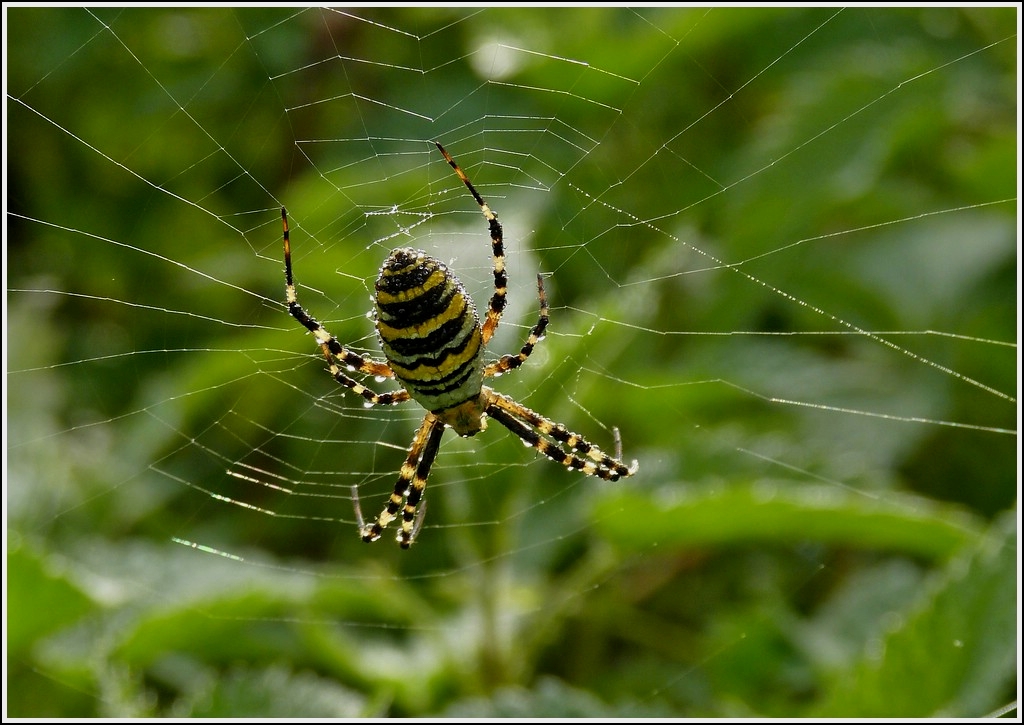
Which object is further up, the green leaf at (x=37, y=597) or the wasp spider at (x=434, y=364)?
the wasp spider at (x=434, y=364)

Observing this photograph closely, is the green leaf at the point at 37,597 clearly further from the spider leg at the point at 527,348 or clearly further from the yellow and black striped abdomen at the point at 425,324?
the spider leg at the point at 527,348

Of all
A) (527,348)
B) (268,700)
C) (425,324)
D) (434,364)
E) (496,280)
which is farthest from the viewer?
(527,348)

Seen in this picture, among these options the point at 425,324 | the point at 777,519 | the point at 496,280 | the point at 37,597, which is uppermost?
the point at 496,280

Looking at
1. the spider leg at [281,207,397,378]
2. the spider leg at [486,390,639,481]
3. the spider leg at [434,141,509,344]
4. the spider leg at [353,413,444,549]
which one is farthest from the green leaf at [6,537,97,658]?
the spider leg at [486,390,639,481]

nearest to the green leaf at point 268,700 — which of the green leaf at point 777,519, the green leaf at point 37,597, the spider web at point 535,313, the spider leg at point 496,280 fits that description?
the spider web at point 535,313

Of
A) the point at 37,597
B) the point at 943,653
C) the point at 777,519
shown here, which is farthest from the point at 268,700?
the point at 943,653

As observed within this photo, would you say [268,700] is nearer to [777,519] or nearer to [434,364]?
[434,364]

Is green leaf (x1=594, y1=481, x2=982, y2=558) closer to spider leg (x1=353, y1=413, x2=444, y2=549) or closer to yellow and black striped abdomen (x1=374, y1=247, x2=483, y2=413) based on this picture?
yellow and black striped abdomen (x1=374, y1=247, x2=483, y2=413)
